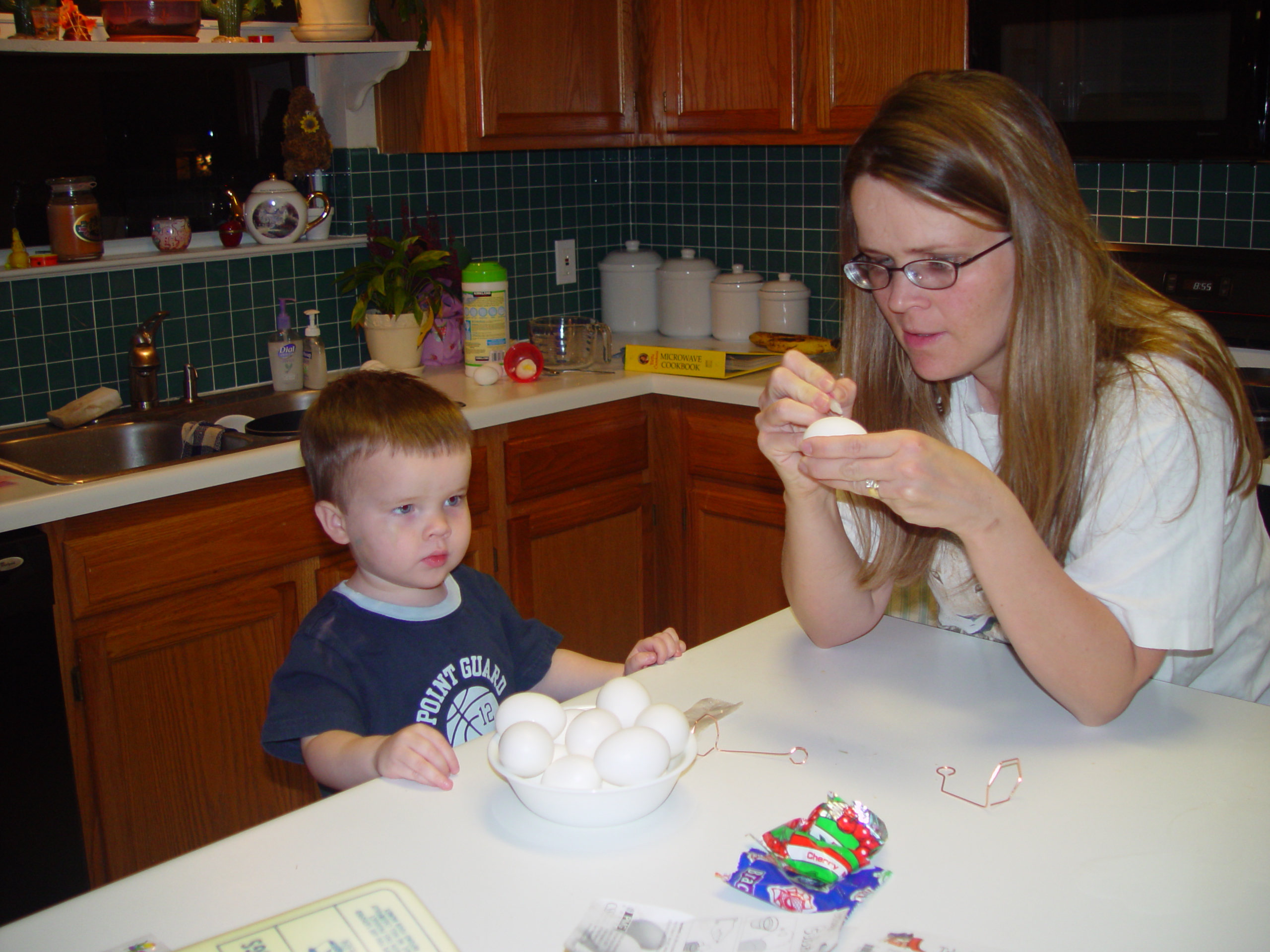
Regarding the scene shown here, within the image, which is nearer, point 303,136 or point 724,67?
point 303,136

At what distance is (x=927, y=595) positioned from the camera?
1760 millimetres

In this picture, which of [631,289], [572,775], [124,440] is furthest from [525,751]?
[631,289]

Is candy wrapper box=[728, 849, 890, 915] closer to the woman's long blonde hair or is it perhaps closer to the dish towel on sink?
the woman's long blonde hair

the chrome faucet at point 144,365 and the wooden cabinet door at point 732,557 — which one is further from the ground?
the chrome faucet at point 144,365

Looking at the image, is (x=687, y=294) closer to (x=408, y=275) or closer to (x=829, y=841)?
(x=408, y=275)

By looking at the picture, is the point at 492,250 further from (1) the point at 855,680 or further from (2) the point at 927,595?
(1) the point at 855,680

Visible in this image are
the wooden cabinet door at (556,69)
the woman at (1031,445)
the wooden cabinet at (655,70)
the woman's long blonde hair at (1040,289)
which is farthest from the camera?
the wooden cabinet door at (556,69)

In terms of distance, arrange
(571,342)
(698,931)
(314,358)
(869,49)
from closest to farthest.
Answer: (698,931) < (869,49) < (314,358) < (571,342)

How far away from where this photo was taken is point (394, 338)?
2.72 meters

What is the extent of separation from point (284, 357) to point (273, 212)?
1.07ft

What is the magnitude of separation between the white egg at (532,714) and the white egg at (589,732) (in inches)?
0.8

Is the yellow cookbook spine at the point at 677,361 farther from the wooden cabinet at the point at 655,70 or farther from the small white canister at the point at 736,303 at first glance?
the wooden cabinet at the point at 655,70

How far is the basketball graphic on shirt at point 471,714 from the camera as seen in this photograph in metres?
1.29

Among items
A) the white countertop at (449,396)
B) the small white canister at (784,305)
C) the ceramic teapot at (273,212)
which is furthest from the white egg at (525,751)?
the small white canister at (784,305)
